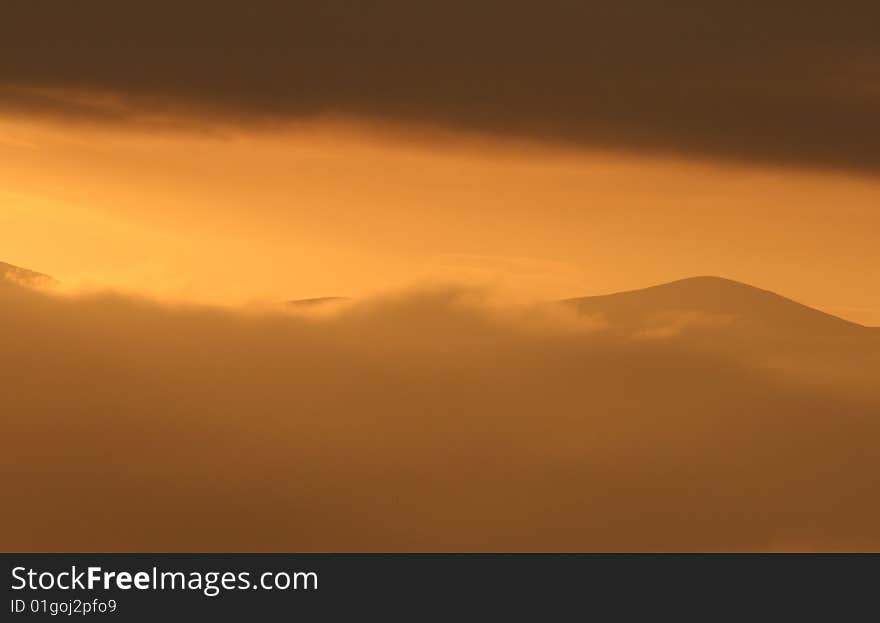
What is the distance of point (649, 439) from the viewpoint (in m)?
14.9

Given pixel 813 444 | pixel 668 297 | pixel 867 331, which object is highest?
pixel 668 297

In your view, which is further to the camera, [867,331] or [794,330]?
[794,330]
